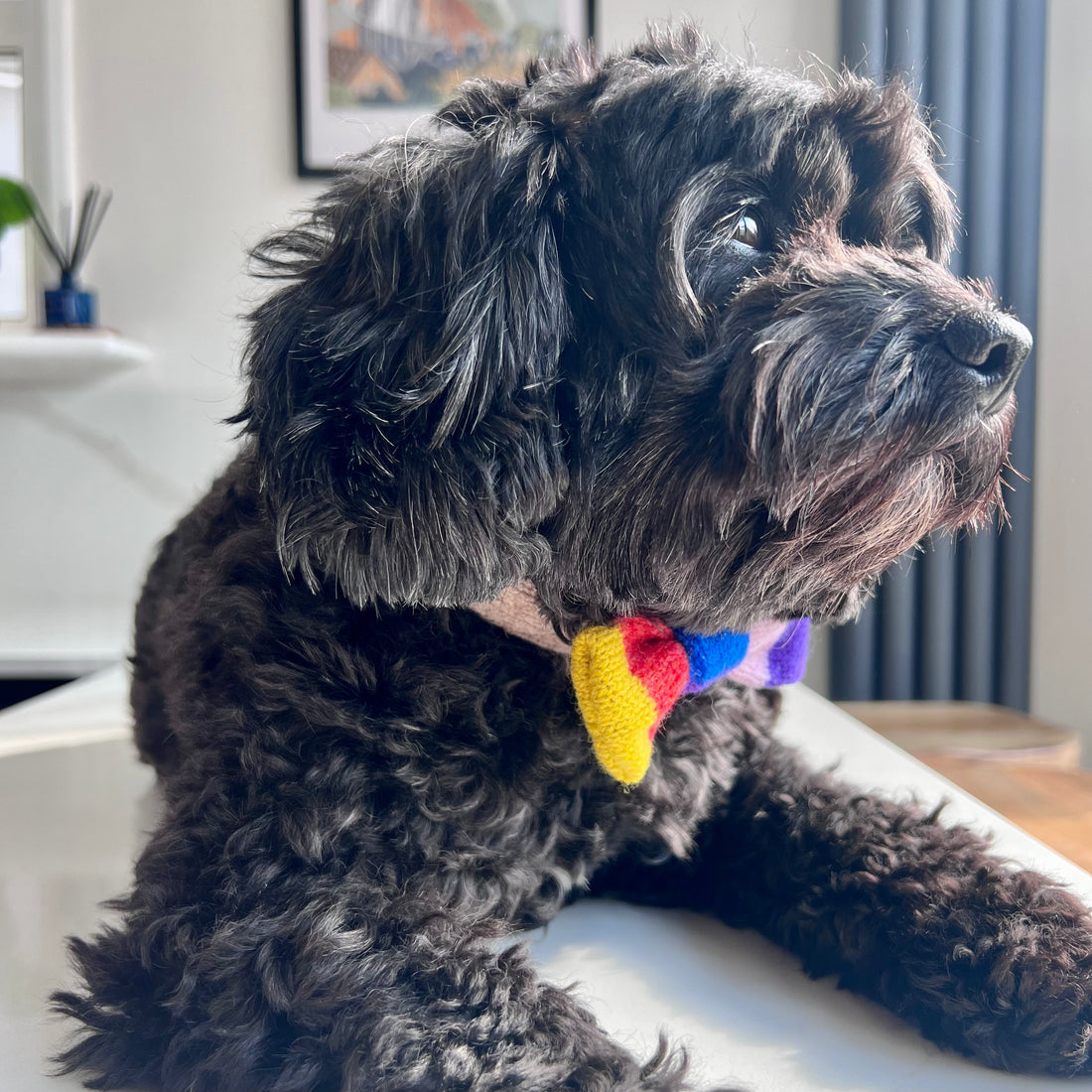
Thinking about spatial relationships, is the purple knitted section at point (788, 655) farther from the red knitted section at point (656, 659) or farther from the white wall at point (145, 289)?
the white wall at point (145, 289)

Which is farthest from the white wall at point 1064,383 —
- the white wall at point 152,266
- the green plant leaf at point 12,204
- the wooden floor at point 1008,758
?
the green plant leaf at point 12,204

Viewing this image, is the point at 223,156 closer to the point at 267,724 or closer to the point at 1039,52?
the point at 1039,52

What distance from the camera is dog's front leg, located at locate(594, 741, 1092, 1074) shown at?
659 mm

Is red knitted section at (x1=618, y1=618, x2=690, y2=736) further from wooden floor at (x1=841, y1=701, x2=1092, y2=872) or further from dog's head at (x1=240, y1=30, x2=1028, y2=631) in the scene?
wooden floor at (x1=841, y1=701, x2=1092, y2=872)

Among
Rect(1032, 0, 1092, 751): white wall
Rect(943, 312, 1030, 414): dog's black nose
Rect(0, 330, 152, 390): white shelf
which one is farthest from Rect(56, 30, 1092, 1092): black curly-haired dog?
Rect(0, 330, 152, 390): white shelf

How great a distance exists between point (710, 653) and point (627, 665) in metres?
0.09

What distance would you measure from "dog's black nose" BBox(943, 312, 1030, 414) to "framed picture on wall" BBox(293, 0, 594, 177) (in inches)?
84.9

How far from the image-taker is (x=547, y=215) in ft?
2.20

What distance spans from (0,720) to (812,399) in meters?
1.58

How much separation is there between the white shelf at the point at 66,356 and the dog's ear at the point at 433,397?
1.78 metres

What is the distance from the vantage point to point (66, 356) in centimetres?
Answer: 225

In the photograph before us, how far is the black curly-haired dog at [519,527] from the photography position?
1.99ft

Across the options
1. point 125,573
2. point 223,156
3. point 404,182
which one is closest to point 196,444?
point 125,573

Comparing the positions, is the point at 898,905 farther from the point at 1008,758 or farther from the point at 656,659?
the point at 1008,758
